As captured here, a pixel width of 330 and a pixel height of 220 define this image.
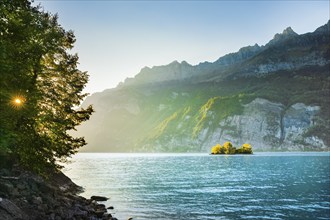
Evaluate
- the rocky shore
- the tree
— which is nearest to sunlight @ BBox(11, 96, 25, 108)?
the tree

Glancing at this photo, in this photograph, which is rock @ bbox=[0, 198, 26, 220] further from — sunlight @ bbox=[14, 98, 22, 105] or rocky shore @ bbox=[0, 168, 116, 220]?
sunlight @ bbox=[14, 98, 22, 105]

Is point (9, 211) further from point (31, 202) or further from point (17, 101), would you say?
point (17, 101)

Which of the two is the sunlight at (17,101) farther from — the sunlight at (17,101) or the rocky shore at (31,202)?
the rocky shore at (31,202)

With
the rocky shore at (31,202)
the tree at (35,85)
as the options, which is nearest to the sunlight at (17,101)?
the tree at (35,85)

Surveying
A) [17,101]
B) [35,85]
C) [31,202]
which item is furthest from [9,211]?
[35,85]

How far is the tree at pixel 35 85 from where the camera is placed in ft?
72.2

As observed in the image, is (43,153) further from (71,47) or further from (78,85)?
(71,47)

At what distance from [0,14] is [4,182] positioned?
46.0 ft

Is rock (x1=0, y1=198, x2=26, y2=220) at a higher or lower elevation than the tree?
lower

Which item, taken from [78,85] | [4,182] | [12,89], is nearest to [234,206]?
[78,85]

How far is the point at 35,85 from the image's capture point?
27.5 m

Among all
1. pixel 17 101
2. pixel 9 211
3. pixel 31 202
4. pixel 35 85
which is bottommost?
pixel 31 202

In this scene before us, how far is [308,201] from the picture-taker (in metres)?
45.6

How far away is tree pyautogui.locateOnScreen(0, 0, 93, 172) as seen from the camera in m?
22.0
